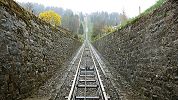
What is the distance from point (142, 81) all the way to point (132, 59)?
6.78 feet

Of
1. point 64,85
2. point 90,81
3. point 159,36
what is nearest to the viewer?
point 159,36

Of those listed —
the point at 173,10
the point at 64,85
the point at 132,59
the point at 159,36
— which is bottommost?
the point at 64,85

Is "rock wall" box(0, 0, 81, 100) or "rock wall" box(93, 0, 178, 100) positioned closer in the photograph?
"rock wall" box(93, 0, 178, 100)

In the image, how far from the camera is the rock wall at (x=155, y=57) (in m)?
6.56

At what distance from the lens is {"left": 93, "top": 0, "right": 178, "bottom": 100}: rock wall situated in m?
6.56

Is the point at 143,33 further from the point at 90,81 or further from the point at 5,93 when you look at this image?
the point at 5,93

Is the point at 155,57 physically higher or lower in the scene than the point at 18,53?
lower

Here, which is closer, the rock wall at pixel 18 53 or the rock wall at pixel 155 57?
the rock wall at pixel 155 57

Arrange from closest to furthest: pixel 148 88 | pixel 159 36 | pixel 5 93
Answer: pixel 5 93 → pixel 159 36 → pixel 148 88

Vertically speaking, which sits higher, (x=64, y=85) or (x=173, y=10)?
(x=173, y=10)

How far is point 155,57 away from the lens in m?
7.72

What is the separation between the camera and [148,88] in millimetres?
8258

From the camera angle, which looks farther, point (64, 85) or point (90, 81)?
point (90, 81)

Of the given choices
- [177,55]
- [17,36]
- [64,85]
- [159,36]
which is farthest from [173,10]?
[64,85]
